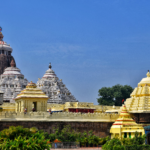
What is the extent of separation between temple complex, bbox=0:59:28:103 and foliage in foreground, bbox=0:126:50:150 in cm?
4084

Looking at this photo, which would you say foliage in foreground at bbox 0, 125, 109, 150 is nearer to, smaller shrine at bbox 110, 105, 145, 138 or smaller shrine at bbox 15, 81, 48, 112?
smaller shrine at bbox 110, 105, 145, 138

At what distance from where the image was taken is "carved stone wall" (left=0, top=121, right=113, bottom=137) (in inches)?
1747

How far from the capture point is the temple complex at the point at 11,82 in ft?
264

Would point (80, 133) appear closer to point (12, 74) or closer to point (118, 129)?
point (118, 129)

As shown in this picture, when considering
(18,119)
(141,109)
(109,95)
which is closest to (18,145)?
(18,119)

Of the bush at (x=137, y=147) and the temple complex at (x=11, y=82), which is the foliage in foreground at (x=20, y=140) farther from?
the temple complex at (x=11, y=82)

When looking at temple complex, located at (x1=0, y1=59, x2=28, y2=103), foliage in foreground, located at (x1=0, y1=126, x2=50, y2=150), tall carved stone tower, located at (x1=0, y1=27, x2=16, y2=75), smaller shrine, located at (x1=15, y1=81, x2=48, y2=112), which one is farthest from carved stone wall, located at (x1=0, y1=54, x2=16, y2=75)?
foliage in foreground, located at (x1=0, y1=126, x2=50, y2=150)

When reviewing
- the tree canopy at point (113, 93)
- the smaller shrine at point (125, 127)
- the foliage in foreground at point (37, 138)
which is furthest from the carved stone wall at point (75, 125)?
the tree canopy at point (113, 93)

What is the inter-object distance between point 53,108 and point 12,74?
24.5m

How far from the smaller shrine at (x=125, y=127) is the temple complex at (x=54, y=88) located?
30235 mm

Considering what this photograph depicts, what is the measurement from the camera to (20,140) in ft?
112

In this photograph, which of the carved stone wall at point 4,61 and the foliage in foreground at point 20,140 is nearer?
the foliage in foreground at point 20,140

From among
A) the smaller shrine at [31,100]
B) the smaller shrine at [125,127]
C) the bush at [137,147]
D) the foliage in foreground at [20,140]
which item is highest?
the smaller shrine at [31,100]

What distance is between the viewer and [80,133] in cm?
4631
